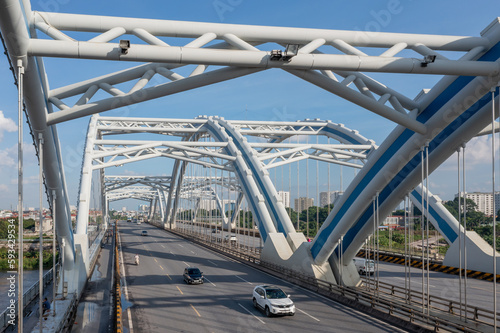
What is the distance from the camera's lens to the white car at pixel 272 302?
62.1 ft

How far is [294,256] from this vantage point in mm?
28203

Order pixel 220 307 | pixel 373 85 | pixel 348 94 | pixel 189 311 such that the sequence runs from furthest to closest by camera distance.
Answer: pixel 220 307 → pixel 189 311 → pixel 373 85 → pixel 348 94

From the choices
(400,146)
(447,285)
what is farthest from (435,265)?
(400,146)

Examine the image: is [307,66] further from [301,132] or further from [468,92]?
[301,132]

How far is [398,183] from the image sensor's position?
64.5 ft

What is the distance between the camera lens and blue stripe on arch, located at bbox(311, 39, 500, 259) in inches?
588

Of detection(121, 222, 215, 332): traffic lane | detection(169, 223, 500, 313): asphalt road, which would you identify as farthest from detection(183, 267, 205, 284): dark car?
detection(169, 223, 500, 313): asphalt road

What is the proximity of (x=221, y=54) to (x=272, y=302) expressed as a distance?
12236mm

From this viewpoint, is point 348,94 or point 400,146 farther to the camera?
point 400,146

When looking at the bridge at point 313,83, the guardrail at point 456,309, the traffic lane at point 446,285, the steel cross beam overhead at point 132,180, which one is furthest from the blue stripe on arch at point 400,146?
the steel cross beam overhead at point 132,180

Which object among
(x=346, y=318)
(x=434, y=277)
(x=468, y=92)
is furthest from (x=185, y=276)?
(x=468, y=92)

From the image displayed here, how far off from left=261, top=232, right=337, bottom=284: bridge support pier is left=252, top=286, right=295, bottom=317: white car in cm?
569

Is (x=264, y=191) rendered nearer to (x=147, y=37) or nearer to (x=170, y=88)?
(x=170, y=88)

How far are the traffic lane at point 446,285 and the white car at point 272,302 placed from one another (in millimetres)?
9069
